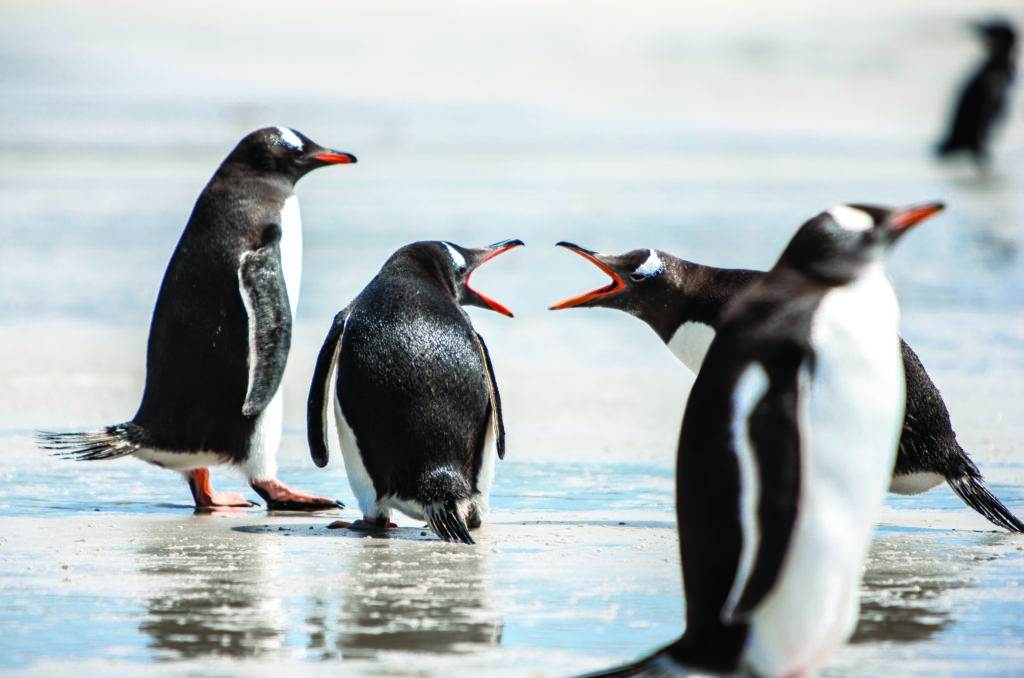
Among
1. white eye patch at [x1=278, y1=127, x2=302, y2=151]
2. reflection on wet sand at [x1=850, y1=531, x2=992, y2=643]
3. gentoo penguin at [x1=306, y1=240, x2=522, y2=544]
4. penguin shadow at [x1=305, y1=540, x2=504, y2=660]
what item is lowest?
penguin shadow at [x1=305, y1=540, x2=504, y2=660]

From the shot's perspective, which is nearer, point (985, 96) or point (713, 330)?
point (713, 330)

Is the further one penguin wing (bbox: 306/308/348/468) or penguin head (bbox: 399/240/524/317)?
penguin head (bbox: 399/240/524/317)

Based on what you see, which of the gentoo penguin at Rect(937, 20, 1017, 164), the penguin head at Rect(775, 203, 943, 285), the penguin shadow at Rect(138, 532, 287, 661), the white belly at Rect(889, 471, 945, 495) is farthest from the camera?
the gentoo penguin at Rect(937, 20, 1017, 164)

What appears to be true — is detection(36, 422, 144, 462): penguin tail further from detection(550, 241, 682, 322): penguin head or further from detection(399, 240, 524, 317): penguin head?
detection(550, 241, 682, 322): penguin head

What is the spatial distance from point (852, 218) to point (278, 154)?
10.0ft

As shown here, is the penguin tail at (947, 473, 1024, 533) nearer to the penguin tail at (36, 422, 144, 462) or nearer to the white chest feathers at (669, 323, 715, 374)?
the white chest feathers at (669, 323, 715, 374)

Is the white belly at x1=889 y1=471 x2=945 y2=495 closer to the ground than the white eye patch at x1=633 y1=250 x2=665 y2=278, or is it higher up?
closer to the ground

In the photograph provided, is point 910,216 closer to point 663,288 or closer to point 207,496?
point 663,288

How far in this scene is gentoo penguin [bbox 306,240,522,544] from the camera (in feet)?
16.7

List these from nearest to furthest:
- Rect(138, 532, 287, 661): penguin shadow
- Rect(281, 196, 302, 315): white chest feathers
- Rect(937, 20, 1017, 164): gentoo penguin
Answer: Rect(138, 532, 287, 661): penguin shadow → Rect(281, 196, 302, 315): white chest feathers → Rect(937, 20, 1017, 164): gentoo penguin

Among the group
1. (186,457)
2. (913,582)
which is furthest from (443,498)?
(913,582)

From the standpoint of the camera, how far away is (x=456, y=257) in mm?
5645

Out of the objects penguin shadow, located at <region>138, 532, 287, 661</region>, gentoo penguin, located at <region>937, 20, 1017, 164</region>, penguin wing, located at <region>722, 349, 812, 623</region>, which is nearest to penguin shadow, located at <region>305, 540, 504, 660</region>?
penguin shadow, located at <region>138, 532, 287, 661</region>

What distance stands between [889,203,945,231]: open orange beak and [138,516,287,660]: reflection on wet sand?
1540mm
